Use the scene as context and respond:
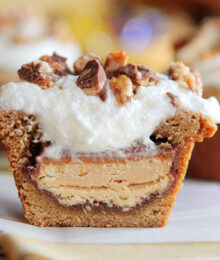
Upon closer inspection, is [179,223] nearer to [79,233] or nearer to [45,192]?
[79,233]

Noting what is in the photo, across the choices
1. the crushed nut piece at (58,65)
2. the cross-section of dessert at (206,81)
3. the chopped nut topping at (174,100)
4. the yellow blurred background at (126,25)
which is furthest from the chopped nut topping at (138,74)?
the yellow blurred background at (126,25)

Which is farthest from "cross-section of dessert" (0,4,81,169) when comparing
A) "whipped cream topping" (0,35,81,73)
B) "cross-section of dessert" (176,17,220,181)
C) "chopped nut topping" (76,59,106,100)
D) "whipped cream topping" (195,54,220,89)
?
"chopped nut topping" (76,59,106,100)

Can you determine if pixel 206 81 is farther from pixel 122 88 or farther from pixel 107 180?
pixel 107 180

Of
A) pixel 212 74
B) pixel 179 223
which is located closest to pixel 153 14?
pixel 212 74

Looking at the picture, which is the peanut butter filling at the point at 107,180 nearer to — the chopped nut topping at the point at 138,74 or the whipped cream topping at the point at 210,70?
the chopped nut topping at the point at 138,74

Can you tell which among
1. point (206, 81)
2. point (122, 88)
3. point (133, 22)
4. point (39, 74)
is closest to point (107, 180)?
point (122, 88)

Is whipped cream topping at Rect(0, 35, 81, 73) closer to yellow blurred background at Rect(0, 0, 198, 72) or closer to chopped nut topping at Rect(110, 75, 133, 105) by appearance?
yellow blurred background at Rect(0, 0, 198, 72)
